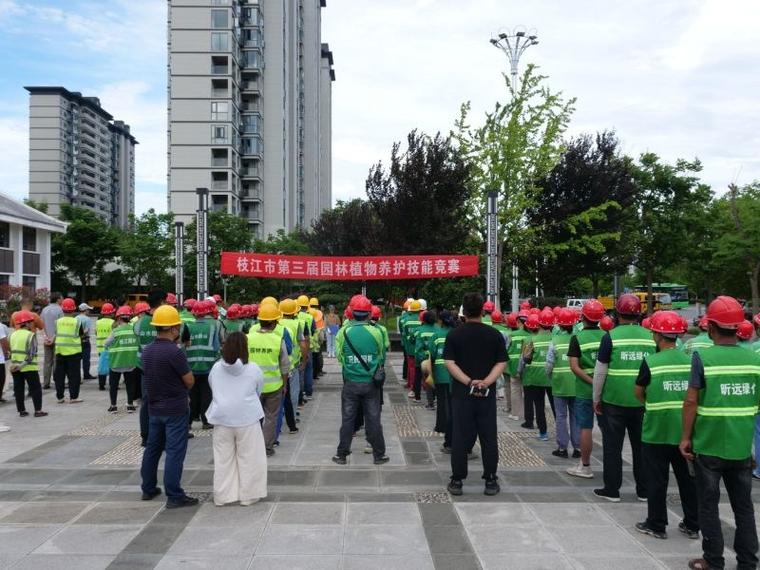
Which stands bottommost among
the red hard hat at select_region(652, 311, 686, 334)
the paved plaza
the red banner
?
the paved plaza

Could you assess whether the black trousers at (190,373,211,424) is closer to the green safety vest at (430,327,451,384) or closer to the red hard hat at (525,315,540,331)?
the green safety vest at (430,327,451,384)

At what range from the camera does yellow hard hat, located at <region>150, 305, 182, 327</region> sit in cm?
590

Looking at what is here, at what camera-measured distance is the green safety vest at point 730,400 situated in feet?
13.7

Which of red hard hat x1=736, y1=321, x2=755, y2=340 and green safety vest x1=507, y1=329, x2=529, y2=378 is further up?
red hard hat x1=736, y1=321, x2=755, y2=340

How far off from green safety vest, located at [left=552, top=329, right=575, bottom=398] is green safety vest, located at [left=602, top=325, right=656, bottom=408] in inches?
61.2

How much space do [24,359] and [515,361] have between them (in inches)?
295

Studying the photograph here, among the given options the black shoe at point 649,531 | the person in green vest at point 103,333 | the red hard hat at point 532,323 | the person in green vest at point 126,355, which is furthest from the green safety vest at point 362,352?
the person in green vest at point 103,333

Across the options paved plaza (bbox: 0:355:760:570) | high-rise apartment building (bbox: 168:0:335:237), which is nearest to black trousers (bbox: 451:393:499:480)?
paved plaza (bbox: 0:355:760:570)

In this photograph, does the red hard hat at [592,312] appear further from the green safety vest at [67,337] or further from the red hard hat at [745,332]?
the green safety vest at [67,337]

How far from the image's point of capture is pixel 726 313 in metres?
4.23

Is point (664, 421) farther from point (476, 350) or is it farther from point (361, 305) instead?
point (361, 305)

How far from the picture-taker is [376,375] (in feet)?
23.6

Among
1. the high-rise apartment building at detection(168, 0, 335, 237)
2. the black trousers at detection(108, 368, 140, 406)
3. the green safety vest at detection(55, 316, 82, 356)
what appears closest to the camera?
the black trousers at detection(108, 368, 140, 406)

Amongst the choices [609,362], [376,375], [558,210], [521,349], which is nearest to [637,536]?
[609,362]
